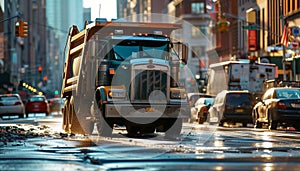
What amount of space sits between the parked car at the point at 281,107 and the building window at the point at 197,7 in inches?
4354

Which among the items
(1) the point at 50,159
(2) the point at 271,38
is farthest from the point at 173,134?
(2) the point at 271,38

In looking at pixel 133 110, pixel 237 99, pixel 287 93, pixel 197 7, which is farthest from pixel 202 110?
pixel 197 7

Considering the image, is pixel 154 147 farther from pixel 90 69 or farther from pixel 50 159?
pixel 90 69

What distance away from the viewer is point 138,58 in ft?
76.7

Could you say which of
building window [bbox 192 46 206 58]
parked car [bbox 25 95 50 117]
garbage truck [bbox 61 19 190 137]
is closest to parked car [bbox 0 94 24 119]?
parked car [bbox 25 95 50 117]

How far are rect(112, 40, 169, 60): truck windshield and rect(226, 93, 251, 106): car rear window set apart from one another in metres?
15.7

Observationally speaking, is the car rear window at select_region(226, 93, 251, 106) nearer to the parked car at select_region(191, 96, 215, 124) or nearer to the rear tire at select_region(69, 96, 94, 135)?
the parked car at select_region(191, 96, 215, 124)

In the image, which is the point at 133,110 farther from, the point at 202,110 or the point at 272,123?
the point at 202,110

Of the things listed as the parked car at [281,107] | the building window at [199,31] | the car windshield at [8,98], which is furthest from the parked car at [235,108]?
the building window at [199,31]

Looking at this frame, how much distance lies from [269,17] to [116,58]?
55516mm

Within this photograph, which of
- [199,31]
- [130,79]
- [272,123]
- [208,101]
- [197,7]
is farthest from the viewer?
[197,7]

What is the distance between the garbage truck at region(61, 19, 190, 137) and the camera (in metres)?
23.0

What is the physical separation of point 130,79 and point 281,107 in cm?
1017

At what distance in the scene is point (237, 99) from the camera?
1558 inches
